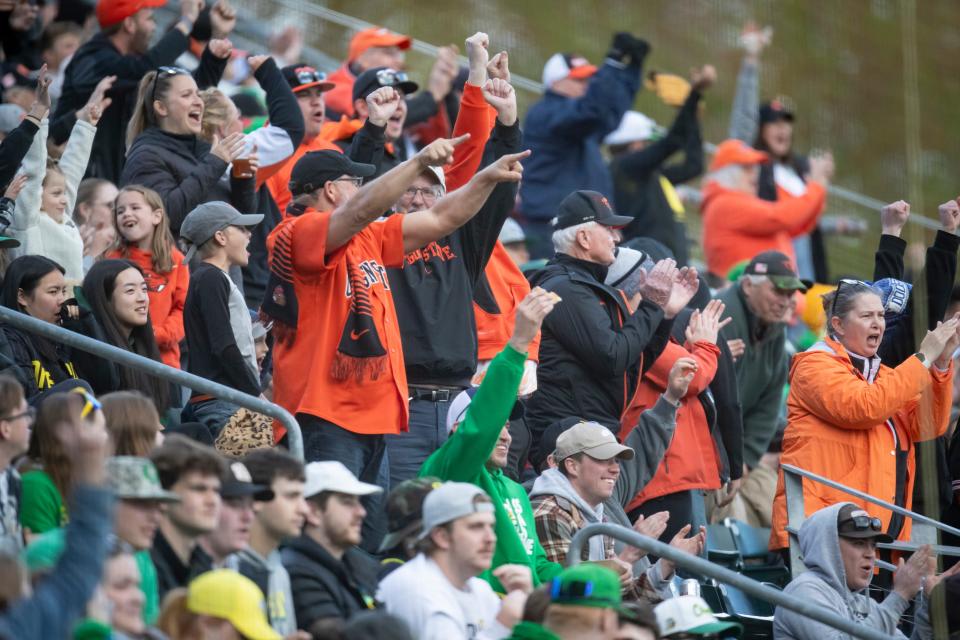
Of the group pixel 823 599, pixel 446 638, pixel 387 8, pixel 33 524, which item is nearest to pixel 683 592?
pixel 823 599

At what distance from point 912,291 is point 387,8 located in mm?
7425

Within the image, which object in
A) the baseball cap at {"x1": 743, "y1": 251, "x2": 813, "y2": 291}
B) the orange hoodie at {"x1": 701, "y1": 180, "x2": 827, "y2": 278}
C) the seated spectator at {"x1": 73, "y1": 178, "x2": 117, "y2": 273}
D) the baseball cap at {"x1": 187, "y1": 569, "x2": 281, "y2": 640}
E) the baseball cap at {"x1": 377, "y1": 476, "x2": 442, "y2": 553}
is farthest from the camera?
the orange hoodie at {"x1": 701, "y1": 180, "x2": 827, "y2": 278}

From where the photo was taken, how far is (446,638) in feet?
19.8

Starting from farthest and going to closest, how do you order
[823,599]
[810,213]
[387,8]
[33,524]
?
[387,8] < [810,213] < [823,599] < [33,524]

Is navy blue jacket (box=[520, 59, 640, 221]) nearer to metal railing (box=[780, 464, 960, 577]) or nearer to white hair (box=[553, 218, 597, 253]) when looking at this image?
white hair (box=[553, 218, 597, 253])

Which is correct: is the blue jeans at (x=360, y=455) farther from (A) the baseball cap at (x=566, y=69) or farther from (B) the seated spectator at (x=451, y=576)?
(A) the baseball cap at (x=566, y=69)

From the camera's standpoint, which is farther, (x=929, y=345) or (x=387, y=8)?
(x=387, y=8)

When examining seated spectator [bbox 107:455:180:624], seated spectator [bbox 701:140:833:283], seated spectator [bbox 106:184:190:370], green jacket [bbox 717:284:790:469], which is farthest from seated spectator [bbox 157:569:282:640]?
seated spectator [bbox 701:140:833:283]

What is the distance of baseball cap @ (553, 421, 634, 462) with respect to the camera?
313 inches

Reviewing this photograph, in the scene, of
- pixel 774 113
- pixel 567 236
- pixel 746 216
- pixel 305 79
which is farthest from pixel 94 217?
pixel 774 113

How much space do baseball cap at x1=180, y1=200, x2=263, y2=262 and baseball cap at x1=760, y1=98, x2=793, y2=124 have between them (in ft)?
21.0

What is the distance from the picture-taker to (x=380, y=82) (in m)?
9.99

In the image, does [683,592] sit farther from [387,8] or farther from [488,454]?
[387,8]

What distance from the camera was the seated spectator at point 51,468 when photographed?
6.01 m
